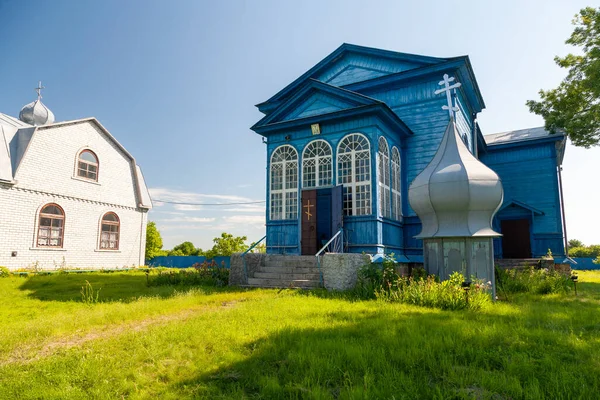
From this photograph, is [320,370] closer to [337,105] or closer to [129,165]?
[337,105]

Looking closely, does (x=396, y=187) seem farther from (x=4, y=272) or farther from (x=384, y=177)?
(x=4, y=272)

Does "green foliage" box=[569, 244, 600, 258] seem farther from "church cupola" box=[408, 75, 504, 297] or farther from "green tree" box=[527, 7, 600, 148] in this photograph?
"church cupola" box=[408, 75, 504, 297]

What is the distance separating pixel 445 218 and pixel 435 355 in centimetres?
458

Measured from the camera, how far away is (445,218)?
7.88 metres

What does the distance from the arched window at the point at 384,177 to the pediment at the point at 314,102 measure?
1516mm

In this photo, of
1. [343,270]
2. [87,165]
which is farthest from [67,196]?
[343,270]

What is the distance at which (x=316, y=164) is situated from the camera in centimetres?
1137

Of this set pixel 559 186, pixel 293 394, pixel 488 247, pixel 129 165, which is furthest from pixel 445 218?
pixel 129 165

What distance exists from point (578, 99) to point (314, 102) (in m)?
10.7

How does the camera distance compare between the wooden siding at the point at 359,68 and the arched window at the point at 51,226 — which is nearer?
the wooden siding at the point at 359,68

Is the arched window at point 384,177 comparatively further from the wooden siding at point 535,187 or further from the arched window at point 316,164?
the wooden siding at point 535,187

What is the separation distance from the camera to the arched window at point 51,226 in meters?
14.5

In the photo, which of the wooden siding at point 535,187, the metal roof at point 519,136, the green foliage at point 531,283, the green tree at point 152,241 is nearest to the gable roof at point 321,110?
the green foliage at point 531,283

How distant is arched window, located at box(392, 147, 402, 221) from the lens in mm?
11672
